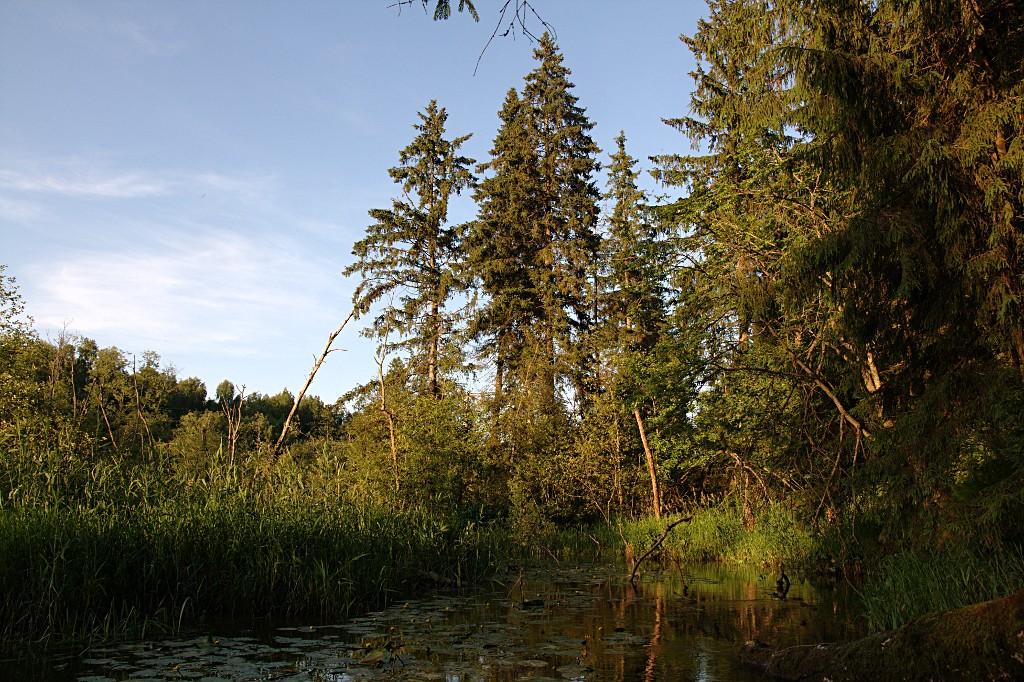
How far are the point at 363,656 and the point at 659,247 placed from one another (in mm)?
10482

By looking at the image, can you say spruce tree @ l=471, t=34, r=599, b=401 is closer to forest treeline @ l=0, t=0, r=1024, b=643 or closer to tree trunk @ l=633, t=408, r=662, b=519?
forest treeline @ l=0, t=0, r=1024, b=643

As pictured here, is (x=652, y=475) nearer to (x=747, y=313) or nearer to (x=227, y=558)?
(x=747, y=313)

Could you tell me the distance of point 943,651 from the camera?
466 cm

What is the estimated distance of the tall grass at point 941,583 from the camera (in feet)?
20.0

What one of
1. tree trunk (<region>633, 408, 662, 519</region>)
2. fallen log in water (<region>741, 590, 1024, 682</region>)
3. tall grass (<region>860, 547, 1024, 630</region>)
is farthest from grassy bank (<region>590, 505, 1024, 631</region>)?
fallen log in water (<region>741, 590, 1024, 682</region>)

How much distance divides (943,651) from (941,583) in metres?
2.69

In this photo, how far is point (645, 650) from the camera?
6.97 meters

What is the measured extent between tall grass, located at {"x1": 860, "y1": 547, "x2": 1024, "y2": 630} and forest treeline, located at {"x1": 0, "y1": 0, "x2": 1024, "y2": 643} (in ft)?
0.91

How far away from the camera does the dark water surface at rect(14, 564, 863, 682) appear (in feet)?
19.4

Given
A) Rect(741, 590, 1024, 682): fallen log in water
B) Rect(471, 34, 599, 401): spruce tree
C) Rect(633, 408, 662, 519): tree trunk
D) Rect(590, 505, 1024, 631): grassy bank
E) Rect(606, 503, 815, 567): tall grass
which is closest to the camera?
Rect(741, 590, 1024, 682): fallen log in water

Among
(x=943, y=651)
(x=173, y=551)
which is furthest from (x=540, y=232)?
(x=943, y=651)

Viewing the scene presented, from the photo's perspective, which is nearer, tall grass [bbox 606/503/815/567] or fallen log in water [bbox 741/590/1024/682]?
fallen log in water [bbox 741/590/1024/682]

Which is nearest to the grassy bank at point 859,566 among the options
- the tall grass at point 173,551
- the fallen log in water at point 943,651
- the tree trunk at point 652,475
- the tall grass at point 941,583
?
the tall grass at point 941,583

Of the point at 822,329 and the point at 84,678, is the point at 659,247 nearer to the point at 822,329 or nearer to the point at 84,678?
the point at 822,329
